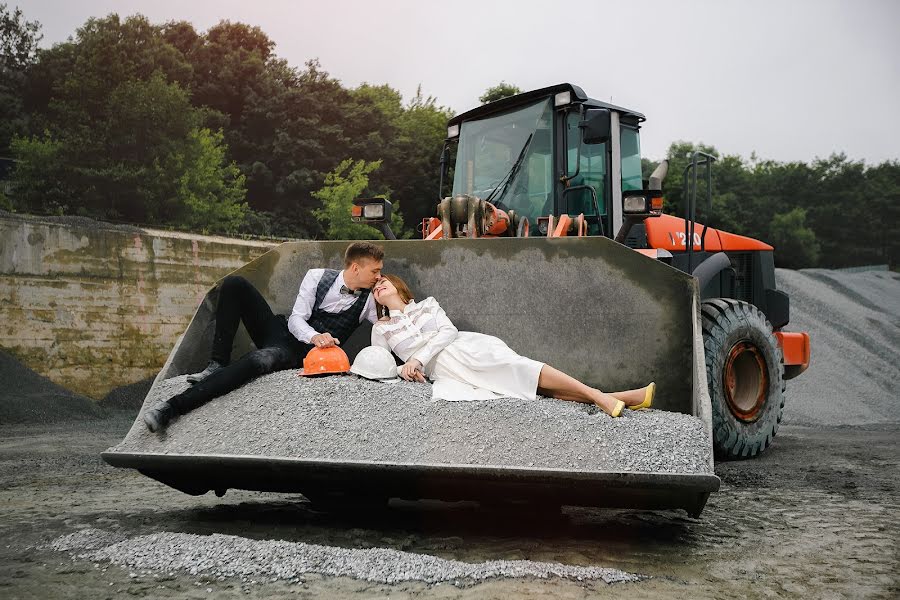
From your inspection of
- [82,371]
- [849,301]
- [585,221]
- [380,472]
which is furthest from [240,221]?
[380,472]

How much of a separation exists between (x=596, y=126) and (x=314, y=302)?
271 cm

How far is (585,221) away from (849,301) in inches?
669

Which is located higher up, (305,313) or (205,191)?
(205,191)

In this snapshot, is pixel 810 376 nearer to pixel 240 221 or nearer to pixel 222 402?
pixel 222 402

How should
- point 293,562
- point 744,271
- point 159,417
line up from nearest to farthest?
point 293,562 → point 159,417 → point 744,271

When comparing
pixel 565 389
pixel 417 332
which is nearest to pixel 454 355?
pixel 417 332

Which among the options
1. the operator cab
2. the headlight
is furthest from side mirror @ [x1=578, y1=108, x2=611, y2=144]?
the headlight

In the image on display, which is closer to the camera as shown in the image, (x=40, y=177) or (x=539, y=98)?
(x=539, y=98)

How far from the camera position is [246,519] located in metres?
4.88

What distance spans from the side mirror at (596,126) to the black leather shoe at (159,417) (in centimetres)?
375

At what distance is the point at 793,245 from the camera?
45656 mm

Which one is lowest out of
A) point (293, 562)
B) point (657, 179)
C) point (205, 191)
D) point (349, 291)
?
point (293, 562)

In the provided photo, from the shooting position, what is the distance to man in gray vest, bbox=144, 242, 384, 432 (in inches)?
207

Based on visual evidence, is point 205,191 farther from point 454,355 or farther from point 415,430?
point 415,430
